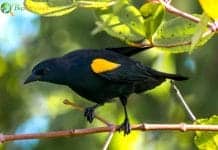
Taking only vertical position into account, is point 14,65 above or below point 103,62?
below

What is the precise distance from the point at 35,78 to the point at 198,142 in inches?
19.8

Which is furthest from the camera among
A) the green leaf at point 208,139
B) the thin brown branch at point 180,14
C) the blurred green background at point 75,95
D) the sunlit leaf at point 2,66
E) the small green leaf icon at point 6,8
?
the sunlit leaf at point 2,66

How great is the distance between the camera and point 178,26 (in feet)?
2.88

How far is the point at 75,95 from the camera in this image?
254 cm

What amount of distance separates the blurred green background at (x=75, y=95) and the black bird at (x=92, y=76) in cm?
59

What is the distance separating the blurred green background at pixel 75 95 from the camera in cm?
240

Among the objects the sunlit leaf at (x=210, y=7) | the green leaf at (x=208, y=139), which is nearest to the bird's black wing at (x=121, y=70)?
the green leaf at (x=208, y=139)

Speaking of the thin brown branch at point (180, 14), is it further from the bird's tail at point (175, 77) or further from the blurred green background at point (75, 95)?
the blurred green background at point (75, 95)

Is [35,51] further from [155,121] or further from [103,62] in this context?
[103,62]

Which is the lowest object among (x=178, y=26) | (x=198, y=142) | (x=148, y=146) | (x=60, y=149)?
(x=60, y=149)

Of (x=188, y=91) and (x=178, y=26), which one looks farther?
(x=188, y=91)

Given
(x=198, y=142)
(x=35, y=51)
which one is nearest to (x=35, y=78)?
(x=198, y=142)

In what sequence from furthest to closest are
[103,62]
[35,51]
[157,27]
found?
[35,51], [103,62], [157,27]

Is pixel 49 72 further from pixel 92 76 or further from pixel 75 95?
pixel 75 95
